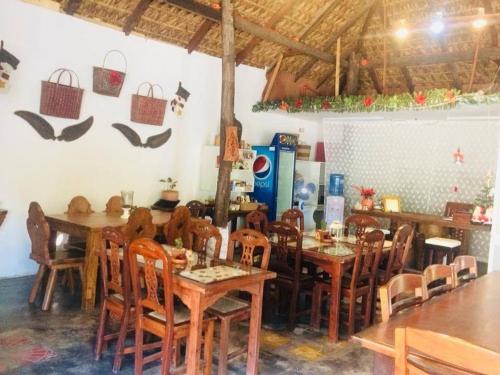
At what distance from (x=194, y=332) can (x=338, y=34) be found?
6.49 meters

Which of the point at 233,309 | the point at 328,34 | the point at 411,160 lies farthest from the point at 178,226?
the point at 328,34

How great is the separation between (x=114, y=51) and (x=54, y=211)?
2108mm

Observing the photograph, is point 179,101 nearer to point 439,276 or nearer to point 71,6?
point 71,6

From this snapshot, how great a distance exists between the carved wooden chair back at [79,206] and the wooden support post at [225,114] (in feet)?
5.00

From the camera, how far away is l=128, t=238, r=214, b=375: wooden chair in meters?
2.79

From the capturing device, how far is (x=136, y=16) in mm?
5848

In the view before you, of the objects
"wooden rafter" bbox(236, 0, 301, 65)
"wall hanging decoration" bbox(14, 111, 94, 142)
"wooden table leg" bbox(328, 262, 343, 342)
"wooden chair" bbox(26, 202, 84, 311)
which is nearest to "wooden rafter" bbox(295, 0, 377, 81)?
"wooden rafter" bbox(236, 0, 301, 65)

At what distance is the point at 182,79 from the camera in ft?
22.4

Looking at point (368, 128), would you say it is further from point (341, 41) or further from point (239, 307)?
point (239, 307)

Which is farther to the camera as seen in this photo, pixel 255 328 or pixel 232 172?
pixel 232 172

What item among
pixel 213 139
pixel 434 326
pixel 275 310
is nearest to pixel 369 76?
pixel 213 139

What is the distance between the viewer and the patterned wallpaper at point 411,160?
23.7 feet

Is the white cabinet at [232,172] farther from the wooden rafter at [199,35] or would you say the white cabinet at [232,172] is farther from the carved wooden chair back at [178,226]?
the carved wooden chair back at [178,226]

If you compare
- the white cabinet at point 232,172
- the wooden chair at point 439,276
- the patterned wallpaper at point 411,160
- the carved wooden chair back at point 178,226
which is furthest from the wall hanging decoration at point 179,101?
the wooden chair at point 439,276
